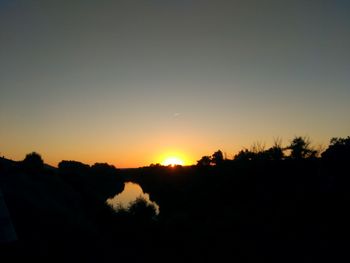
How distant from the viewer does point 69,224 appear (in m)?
23.5

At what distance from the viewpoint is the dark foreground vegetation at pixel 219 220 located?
18.7 meters

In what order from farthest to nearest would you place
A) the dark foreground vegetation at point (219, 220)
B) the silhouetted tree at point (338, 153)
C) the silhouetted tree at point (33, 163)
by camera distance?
1. the silhouetted tree at point (33, 163)
2. the silhouetted tree at point (338, 153)
3. the dark foreground vegetation at point (219, 220)

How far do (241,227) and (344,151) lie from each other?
42.2 ft

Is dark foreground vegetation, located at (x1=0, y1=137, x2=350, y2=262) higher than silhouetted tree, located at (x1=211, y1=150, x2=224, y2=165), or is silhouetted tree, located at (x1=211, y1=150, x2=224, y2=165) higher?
silhouetted tree, located at (x1=211, y1=150, x2=224, y2=165)

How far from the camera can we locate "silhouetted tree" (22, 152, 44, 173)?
1540 inches

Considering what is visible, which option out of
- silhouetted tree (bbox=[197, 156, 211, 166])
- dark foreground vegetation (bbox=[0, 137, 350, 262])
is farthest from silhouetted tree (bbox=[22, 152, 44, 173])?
silhouetted tree (bbox=[197, 156, 211, 166])

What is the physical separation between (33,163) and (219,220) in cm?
2880

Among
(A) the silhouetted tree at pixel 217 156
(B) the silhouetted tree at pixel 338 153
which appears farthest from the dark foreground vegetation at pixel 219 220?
(A) the silhouetted tree at pixel 217 156

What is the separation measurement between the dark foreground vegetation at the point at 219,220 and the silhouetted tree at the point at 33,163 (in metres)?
1.48

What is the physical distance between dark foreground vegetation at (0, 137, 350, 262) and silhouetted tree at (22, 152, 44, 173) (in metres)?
1.48

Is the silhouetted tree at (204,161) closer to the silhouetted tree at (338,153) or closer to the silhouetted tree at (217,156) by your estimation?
the silhouetted tree at (217,156)

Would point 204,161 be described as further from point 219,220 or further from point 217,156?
point 219,220

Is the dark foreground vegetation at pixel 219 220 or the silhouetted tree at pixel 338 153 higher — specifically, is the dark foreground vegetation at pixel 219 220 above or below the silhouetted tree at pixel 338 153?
below

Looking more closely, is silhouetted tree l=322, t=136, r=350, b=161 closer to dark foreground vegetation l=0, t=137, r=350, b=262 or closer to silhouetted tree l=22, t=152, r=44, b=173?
dark foreground vegetation l=0, t=137, r=350, b=262
